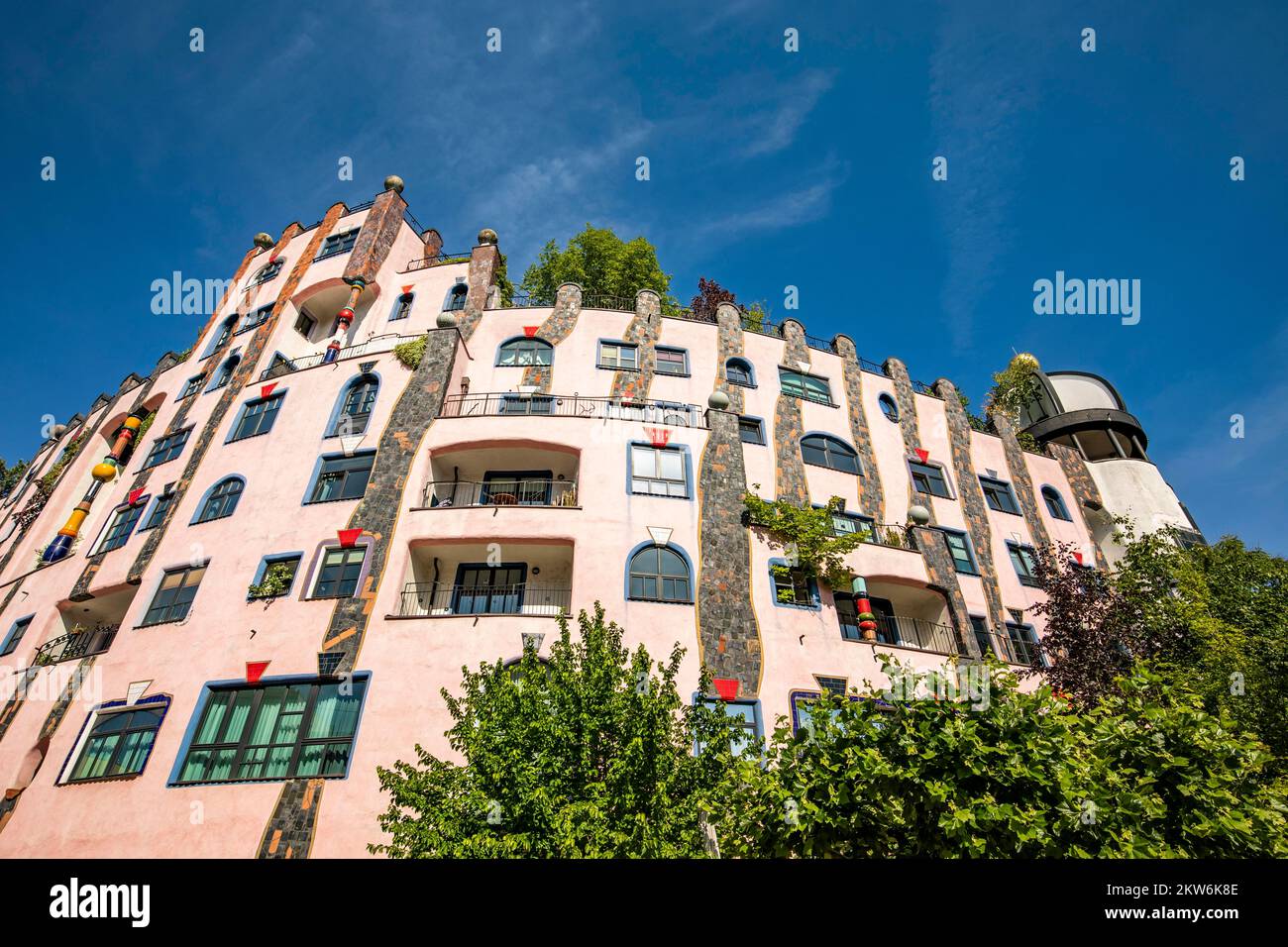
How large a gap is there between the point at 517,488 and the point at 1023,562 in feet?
63.2

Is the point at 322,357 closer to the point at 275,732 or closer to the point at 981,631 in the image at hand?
the point at 275,732

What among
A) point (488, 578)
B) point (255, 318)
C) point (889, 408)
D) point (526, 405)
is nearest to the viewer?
point (488, 578)

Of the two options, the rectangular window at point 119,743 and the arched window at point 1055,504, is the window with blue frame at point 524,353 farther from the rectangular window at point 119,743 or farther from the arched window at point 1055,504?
the arched window at point 1055,504

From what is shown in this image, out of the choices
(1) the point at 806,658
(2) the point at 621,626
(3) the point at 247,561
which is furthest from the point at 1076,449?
(3) the point at 247,561

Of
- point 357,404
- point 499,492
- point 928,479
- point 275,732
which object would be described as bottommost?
point 275,732

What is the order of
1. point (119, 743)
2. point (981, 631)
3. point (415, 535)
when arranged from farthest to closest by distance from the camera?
1. point (981, 631)
2. point (415, 535)
3. point (119, 743)

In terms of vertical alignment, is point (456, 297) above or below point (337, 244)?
below

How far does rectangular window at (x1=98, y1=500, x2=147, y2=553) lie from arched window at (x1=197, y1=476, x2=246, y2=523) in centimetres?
380

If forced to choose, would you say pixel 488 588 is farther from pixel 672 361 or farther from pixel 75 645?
pixel 75 645

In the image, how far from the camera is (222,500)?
21688 millimetres

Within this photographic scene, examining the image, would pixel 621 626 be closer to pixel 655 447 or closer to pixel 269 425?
pixel 655 447

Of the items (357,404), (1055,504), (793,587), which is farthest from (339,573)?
(1055,504)

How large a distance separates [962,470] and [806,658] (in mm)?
13179

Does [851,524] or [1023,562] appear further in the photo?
[1023,562]
